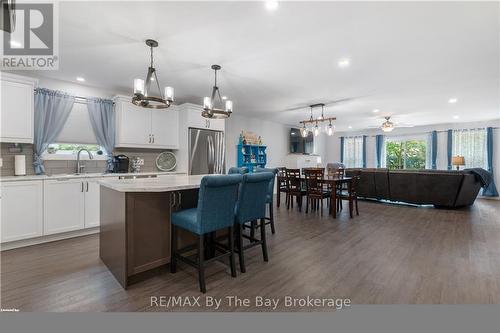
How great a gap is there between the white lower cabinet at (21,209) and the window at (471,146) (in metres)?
10.9

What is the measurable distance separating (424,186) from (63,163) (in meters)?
7.51

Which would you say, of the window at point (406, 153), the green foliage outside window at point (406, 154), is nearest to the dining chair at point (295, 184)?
the window at point (406, 153)

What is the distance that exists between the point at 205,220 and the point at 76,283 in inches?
54.2

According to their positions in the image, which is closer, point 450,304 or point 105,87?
point 450,304

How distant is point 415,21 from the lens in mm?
2205

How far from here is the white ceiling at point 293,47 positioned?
2084 millimetres

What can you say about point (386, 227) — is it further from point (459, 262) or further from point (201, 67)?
point (201, 67)

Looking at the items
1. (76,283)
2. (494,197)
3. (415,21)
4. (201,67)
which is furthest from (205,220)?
(494,197)

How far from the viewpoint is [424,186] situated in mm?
5473

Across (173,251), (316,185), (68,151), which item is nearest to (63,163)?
(68,151)

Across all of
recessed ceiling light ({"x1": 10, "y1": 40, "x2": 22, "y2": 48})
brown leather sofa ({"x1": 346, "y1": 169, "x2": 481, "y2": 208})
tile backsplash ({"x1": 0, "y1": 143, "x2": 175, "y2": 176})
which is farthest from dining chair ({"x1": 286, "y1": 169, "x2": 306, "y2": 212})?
recessed ceiling light ({"x1": 10, "y1": 40, "x2": 22, "y2": 48})

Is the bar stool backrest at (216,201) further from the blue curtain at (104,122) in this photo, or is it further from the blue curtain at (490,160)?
the blue curtain at (490,160)

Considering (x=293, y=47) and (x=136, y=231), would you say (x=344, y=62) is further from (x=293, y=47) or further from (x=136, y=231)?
(x=136, y=231)

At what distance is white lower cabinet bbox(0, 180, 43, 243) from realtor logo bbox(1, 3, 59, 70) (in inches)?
64.3
